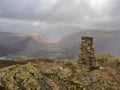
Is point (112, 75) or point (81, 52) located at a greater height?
point (81, 52)

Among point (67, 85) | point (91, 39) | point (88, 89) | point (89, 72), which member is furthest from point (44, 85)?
point (91, 39)

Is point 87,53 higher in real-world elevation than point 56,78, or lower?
higher

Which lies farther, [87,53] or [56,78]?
[87,53]

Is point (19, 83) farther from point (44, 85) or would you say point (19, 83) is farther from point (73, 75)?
point (73, 75)

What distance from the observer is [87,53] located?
4384cm

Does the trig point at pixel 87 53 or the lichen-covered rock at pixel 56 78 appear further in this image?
the trig point at pixel 87 53

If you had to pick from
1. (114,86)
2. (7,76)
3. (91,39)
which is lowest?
(114,86)

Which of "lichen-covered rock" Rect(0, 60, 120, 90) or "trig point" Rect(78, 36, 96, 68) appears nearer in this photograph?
"lichen-covered rock" Rect(0, 60, 120, 90)

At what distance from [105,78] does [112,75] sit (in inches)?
130

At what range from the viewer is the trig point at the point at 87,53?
43750mm

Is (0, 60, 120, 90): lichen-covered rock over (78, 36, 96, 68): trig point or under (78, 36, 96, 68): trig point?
under

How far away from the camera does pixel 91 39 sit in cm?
4416

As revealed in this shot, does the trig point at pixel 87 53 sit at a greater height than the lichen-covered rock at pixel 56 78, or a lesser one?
greater

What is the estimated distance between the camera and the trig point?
43.8m
